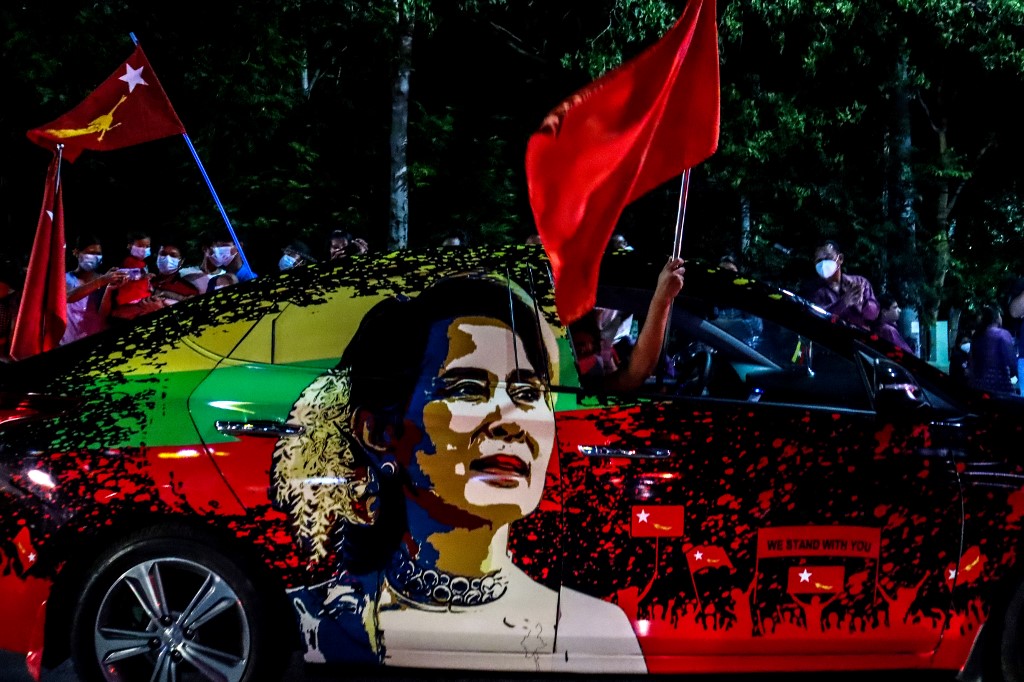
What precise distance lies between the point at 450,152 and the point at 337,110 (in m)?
2.78

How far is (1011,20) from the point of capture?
1744 cm

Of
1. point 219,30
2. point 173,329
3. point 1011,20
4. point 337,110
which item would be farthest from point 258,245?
point 173,329

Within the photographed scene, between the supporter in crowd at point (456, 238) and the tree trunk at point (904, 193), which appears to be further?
the tree trunk at point (904, 193)

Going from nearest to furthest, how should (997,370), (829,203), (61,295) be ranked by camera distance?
(61,295) → (997,370) → (829,203)

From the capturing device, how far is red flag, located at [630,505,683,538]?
3.88 metres

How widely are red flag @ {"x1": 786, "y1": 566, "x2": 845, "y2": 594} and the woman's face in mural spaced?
0.89m

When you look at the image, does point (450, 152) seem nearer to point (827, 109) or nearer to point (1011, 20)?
point (827, 109)

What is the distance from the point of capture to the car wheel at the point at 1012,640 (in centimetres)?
401

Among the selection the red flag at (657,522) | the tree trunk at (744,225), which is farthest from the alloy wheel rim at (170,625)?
the tree trunk at (744,225)

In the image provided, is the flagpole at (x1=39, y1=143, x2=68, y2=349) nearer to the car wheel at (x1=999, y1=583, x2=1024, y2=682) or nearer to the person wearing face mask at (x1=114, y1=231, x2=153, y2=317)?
the person wearing face mask at (x1=114, y1=231, x2=153, y2=317)

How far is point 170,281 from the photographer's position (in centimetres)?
858

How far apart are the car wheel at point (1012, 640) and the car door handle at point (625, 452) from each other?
4.22 ft

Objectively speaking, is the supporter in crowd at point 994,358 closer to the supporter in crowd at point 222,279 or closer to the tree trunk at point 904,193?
the supporter in crowd at point 222,279

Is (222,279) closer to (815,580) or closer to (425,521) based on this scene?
(425,521)
